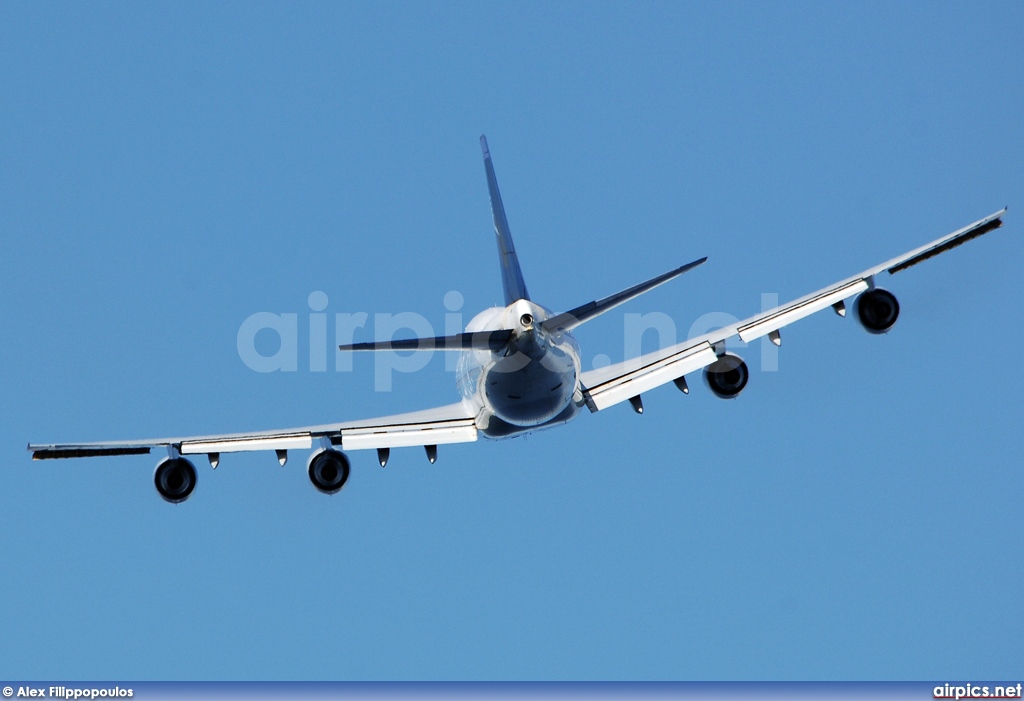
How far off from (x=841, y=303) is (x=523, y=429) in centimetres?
933

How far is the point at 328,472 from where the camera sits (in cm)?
3878

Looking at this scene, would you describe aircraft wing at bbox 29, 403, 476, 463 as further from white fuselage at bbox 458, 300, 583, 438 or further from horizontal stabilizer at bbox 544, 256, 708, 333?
horizontal stabilizer at bbox 544, 256, 708, 333

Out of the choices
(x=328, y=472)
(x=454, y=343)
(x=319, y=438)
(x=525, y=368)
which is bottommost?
(x=454, y=343)

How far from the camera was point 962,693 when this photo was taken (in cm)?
3681

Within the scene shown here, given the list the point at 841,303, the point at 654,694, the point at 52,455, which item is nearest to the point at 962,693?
the point at 654,694

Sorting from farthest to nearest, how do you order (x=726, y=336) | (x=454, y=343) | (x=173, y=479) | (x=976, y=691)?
(x=173, y=479)
(x=726, y=336)
(x=976, y=691)
(x=454, y=343)

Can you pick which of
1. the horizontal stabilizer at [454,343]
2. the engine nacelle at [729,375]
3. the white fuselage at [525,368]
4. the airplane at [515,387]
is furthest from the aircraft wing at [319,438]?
the engine nacelle at [729,375]

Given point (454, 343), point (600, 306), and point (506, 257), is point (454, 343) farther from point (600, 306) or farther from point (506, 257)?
point (506, 257)

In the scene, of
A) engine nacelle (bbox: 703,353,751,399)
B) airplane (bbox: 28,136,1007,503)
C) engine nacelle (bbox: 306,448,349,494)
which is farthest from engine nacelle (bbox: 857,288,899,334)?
engine nacelle (bbox: 306,448,349,494)

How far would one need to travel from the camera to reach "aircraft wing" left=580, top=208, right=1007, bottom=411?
3719 centimetres

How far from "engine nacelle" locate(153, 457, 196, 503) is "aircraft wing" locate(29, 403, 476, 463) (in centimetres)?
39

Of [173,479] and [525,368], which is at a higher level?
[173,479]

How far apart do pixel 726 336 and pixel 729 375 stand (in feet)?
3.48

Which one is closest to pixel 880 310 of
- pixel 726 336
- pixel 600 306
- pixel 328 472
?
pixel 726 336
